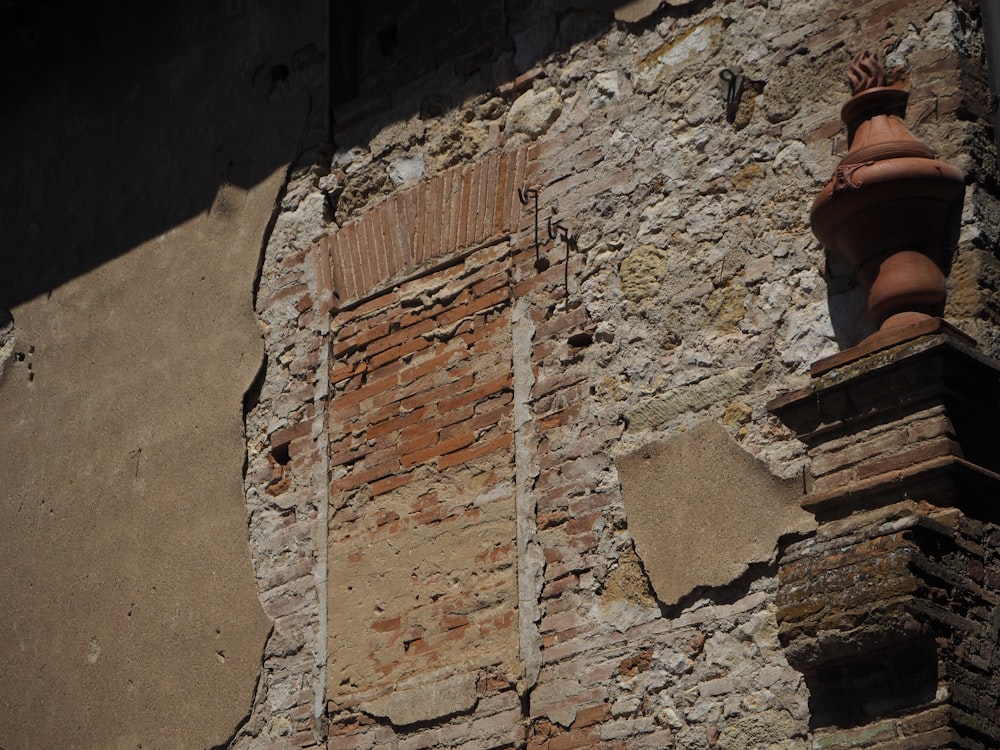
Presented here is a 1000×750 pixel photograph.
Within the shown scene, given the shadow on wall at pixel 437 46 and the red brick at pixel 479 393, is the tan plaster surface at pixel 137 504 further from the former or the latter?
the red brick at pixel 479 393

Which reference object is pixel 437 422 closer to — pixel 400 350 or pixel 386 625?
pixel 400 350

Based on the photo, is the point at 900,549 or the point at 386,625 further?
the point at 386,625

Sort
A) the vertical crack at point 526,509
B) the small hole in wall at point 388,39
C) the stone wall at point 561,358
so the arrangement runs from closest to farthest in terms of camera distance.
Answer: the stone wall at point 561,358
the vertical crack at point 526,509
the small hole in wall at point 388,39

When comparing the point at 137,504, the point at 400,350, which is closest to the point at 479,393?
the point at 400,350

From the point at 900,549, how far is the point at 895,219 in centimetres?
102

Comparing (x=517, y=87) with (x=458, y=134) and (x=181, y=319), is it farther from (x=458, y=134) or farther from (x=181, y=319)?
(x=181, y=319)

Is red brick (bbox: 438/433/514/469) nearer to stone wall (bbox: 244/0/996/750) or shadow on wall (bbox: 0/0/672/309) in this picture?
stone wall (bbox: 244/0/996/750)

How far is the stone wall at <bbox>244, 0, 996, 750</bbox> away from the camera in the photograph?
5.19 metres

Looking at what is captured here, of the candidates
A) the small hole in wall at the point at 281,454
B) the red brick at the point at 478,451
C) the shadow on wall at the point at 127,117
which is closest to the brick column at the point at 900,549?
the red brick at the point at 478,451

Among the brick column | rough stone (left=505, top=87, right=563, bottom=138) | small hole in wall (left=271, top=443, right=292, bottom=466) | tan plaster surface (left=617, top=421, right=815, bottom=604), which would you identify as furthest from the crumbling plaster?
the brick column

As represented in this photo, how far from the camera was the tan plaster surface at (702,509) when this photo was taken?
200 inches

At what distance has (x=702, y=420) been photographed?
5.38 meters

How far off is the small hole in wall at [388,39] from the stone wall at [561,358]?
0.60 ft

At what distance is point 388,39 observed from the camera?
23.5ft
